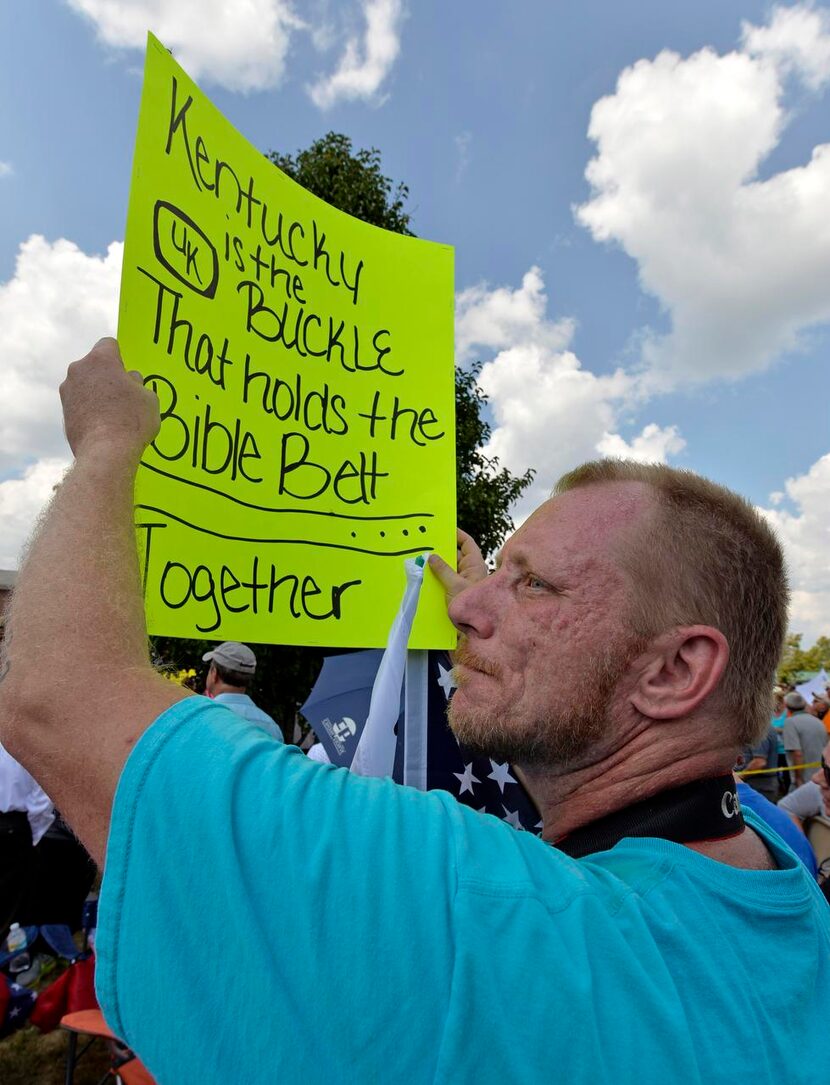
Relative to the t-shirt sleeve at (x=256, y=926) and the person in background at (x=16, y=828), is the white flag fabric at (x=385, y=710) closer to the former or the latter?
the t-shirt sleeve at (x=256, y=926)

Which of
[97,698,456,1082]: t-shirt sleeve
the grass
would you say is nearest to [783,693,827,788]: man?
the grass

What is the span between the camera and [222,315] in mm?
1612

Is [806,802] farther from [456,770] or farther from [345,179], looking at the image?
[345,179]

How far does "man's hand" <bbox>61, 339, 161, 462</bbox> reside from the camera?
106cm

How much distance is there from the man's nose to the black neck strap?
366mm

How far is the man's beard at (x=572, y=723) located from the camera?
3.75ft

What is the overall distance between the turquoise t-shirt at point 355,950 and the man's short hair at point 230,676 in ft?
11.8

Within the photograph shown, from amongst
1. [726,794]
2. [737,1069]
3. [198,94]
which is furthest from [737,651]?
[198,94]

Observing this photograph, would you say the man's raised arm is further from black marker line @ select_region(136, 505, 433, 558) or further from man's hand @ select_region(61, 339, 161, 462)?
black marker line @ select_region(136, 505, 433, 558)

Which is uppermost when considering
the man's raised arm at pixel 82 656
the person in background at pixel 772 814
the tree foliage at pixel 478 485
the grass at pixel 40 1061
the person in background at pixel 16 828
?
the tree foliage at pixel 478 485

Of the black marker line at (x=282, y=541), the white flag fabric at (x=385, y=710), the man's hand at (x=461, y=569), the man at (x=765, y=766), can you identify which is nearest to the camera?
the black marker line at (x=282, y=541)

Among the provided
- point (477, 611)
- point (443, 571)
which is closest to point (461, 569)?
point (443, 571)

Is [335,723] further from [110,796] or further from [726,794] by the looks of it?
[110,796]

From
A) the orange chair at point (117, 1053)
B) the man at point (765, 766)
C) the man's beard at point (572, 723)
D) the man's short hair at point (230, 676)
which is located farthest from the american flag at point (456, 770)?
the man at point (765, 766)
